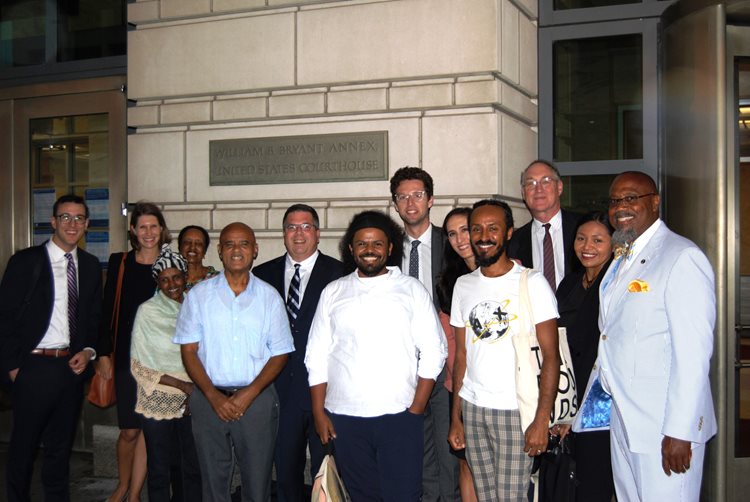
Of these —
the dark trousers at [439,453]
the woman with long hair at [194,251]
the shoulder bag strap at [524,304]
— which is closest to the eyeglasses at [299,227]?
the woman with long hair at [194,251]

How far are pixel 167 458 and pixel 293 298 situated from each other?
4.84ft

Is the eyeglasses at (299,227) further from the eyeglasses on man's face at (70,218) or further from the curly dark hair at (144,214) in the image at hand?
the eyeglasses on man's face at (70,218)

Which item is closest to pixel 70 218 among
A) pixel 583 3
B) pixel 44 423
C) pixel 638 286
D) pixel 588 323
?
pixel 44 423

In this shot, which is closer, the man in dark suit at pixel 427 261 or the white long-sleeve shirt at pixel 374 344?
the white long-sleeve shirt at pixel 374 344

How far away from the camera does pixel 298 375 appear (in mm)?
5328

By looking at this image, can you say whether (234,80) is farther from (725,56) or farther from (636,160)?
(725,56)

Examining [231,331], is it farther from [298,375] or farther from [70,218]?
[70,218]

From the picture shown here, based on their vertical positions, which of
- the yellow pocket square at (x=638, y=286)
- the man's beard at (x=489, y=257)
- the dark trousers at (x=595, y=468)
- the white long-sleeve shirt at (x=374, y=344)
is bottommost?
the dark trousers at (x=595, y=468)

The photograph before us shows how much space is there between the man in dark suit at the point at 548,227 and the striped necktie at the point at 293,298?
158 cm

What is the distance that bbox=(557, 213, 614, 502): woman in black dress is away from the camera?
4.23m

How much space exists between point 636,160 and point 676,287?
3457mm

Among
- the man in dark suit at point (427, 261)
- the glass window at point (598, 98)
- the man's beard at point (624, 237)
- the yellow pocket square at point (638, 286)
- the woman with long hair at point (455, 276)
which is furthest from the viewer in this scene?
the glass window at point (598, 98)

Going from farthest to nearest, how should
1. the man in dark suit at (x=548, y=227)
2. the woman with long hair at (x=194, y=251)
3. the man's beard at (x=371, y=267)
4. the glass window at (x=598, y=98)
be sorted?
the glass window at (x=598, y=98) < the woman with long hair at (x=194, y=251) < the man in dark suit at (x=548, y=227) < the man's beard at (x=371, y=267)

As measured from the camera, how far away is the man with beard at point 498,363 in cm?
413
